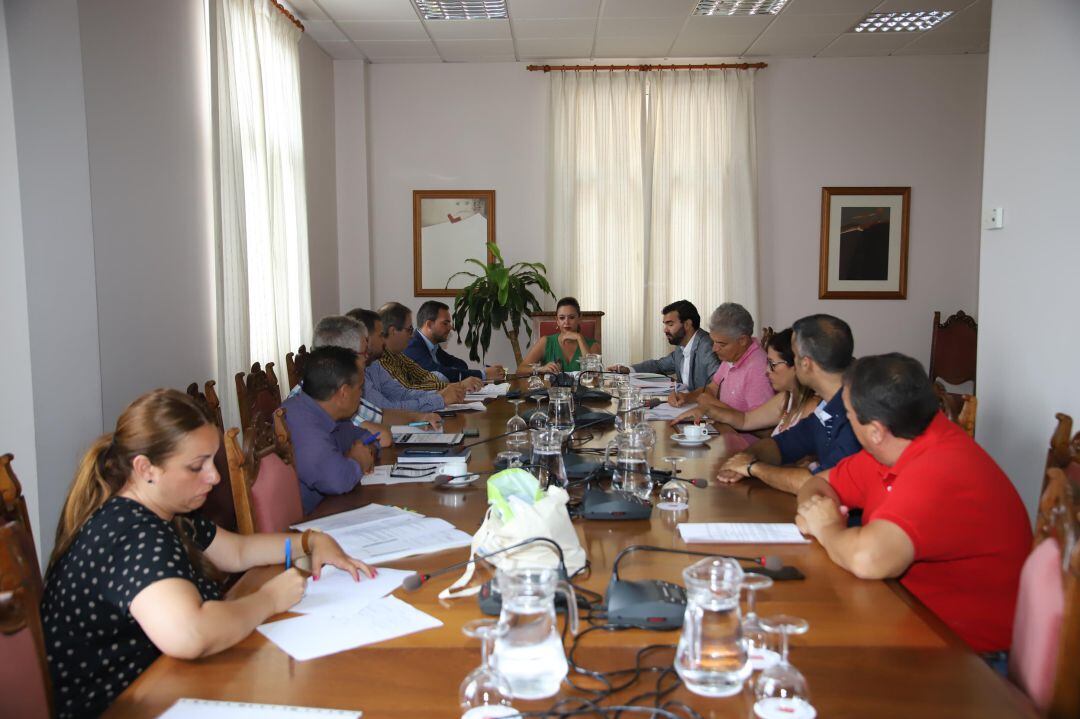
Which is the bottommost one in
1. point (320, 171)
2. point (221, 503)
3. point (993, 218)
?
point (221, 503)

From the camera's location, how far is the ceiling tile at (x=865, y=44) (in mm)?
7004

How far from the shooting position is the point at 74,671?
1.61 m

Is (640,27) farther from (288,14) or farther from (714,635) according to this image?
(714,635)

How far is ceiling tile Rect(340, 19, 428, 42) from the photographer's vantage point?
659 centimetres

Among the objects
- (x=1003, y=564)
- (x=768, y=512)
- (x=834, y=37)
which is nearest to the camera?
(x=1003, y=564)

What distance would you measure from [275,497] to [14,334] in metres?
1.54

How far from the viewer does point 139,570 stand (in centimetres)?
156

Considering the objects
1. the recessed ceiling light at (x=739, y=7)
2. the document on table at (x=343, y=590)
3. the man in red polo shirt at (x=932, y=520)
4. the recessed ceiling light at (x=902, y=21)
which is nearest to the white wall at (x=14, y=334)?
the document on table at (x=343, y=590)

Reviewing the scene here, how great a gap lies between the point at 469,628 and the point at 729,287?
6762 millimetres

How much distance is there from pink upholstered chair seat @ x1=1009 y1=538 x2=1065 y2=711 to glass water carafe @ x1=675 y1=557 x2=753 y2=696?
21.1 inches

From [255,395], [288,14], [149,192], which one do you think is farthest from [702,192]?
[255,395]

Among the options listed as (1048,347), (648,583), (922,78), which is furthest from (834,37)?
(648,583)

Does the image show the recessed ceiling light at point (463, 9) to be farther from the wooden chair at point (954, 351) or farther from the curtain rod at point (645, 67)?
the wooden chair at point (954, 351)

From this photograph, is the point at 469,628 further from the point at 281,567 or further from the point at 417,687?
the point at 281,567
